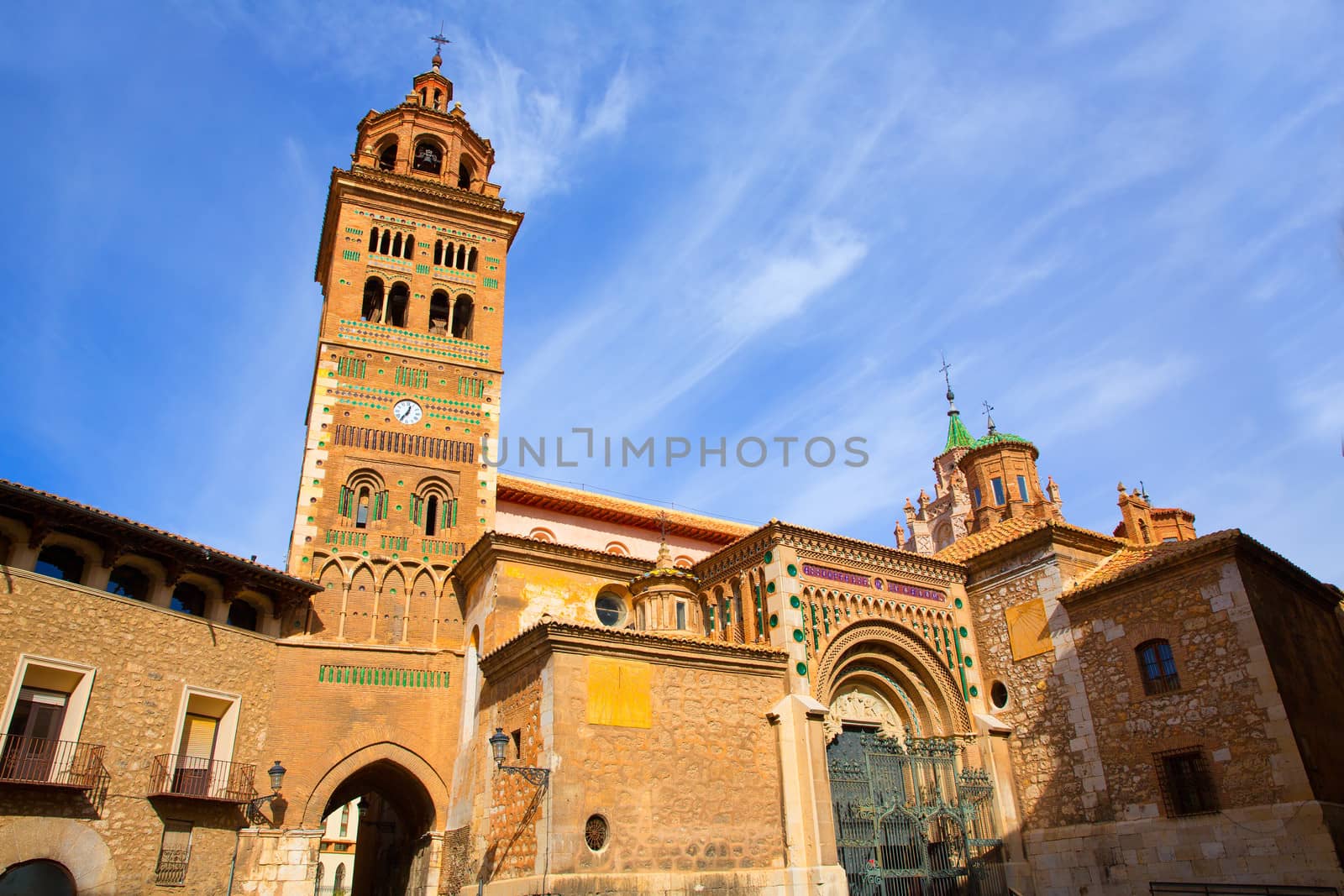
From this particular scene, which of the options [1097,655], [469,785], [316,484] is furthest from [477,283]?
[1097,655]

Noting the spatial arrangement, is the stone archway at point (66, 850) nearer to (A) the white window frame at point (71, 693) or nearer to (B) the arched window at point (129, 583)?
(A) the white window frame at point (71, 693)

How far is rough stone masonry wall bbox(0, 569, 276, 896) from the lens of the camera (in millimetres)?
14266

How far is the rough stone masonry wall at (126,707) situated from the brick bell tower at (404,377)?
280cm

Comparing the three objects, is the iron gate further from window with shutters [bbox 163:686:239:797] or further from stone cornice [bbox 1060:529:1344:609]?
window with shutters [bbox 163:686:239:797]

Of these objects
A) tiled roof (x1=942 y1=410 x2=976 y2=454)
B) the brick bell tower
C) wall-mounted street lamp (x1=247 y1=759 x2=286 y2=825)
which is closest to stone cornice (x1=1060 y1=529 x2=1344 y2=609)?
the brick bell tower

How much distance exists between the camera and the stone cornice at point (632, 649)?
1452 cm

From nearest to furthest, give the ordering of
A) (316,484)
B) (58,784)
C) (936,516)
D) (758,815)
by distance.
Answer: (58,784)
(758,815)
(316,484)
(936,516)

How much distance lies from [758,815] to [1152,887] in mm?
6318

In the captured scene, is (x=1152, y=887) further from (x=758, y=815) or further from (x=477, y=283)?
(x=477, y=283)

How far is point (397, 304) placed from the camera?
24.9 m

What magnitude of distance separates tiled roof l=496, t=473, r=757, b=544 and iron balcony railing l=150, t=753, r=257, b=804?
331 inches

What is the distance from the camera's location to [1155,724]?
15695 mm

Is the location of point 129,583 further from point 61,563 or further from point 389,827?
point 389,827

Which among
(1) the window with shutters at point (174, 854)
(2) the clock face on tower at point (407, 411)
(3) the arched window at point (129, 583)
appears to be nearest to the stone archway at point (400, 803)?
(1) the window with shutters at point (174, 854)
